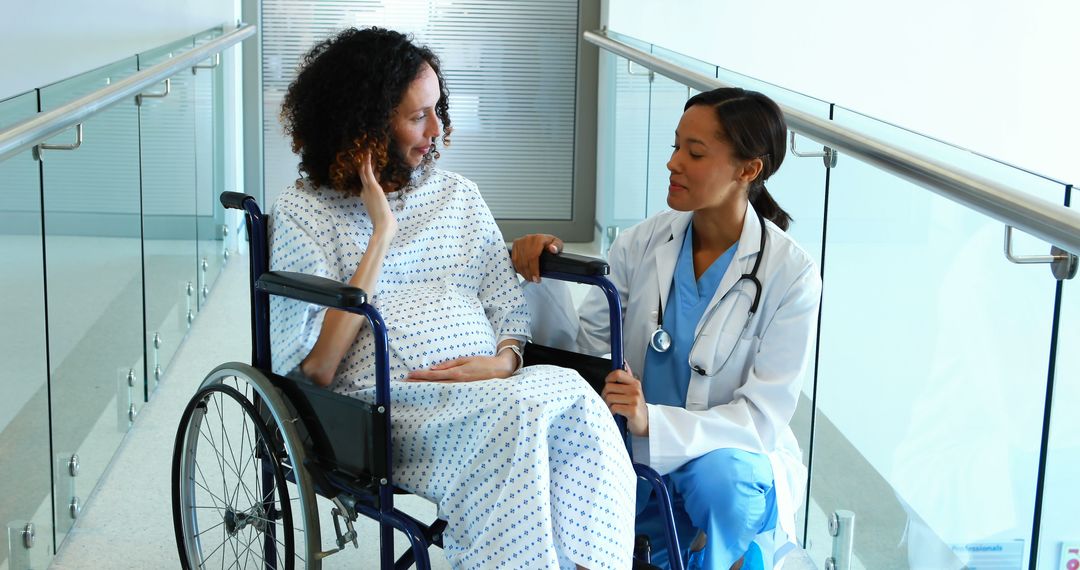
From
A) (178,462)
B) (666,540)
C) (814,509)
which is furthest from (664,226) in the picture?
(178,462)

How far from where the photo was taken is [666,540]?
1.89m

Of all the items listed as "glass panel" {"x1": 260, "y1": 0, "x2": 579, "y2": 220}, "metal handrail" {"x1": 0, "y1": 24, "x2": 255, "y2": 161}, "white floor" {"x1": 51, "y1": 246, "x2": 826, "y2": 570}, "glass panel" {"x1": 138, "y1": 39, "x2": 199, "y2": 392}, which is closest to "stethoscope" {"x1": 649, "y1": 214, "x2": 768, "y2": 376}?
"white floor" {"x1": 51, "y1": 246, "x2": 826, "y2": 570}

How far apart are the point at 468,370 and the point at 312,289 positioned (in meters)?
0.36

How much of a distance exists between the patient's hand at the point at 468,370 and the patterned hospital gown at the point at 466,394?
27mm

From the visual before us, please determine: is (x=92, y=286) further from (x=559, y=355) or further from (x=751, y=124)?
(x=751, y=124)

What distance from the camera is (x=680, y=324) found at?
2070mm

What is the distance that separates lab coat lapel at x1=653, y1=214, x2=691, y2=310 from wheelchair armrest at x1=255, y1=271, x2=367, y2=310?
657mm

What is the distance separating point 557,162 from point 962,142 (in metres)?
1.97

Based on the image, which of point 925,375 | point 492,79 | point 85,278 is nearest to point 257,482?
point 85,278

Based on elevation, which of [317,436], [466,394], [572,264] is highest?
[572,264]

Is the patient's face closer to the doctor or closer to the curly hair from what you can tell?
the curly hair

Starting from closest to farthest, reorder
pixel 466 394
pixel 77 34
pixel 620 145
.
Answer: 1. pixel 466 394
2. pixel 77 34
3. pixel 620 145

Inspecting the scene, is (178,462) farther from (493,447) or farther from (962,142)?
(962,142)

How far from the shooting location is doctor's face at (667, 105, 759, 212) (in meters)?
2.01
